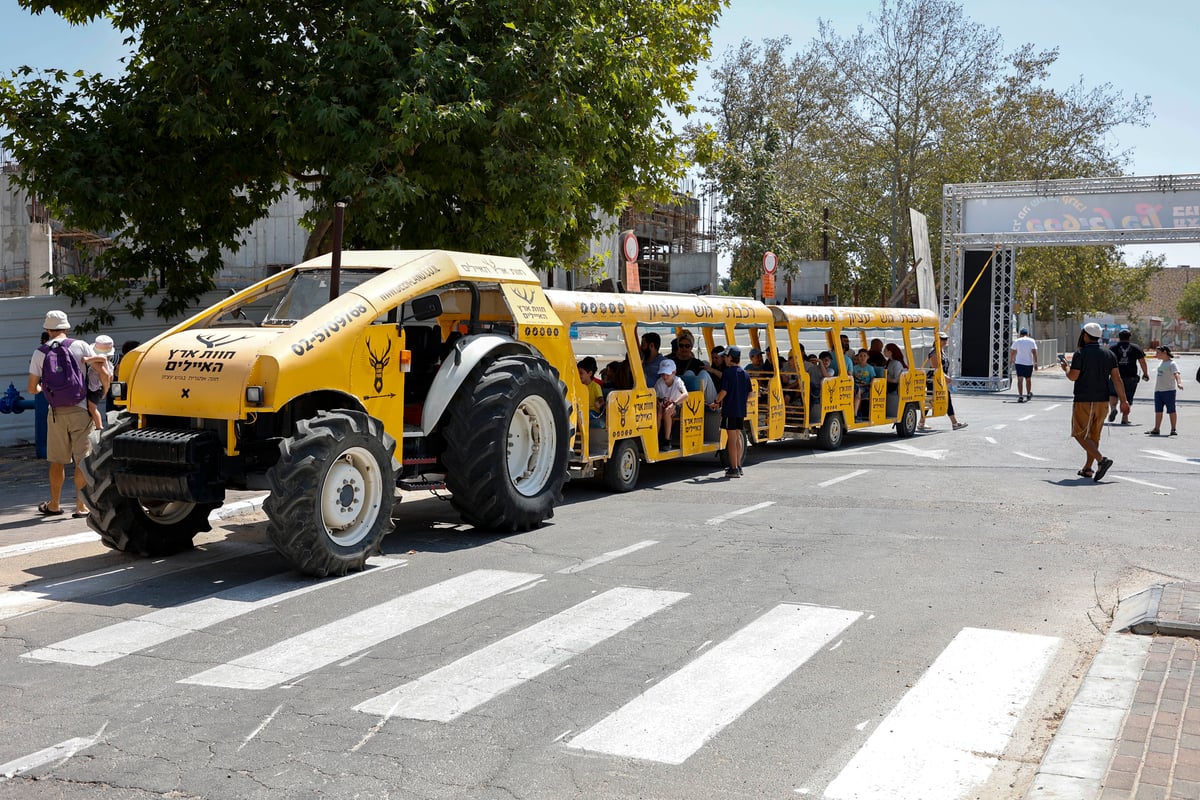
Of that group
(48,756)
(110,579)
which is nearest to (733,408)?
(110,579)

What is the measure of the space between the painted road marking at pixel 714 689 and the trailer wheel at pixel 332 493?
3.11m

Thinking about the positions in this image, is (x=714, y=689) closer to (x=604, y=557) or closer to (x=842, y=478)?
(x=604, y=557)

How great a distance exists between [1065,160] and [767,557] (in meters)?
46.6

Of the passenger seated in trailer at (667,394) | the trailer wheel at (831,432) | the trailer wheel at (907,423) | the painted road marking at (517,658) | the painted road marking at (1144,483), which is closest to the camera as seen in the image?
the painted road marking at (517,658)

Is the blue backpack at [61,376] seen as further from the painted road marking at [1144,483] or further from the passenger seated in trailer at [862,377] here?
the passenger seated in trailer at [862,377]

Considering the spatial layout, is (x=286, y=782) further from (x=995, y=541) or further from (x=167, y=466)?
(x=995, y=541)

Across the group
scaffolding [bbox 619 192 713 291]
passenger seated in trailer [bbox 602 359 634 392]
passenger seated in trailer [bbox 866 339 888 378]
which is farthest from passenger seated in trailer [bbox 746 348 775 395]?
scaffolding [bbox 619 192 713 291]

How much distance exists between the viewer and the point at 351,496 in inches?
345

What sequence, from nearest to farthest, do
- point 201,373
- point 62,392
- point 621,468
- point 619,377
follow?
point 201,373 < point 62,392 < point 621,468 < point 619,377

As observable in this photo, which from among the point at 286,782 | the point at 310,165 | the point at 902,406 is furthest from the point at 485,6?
the point at 286,782

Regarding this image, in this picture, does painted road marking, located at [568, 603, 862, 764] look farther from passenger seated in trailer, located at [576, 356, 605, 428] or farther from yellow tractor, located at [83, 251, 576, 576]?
passenger seated in trailer, located at [576, 356, 605, 428]

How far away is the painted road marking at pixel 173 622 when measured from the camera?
6.65 m

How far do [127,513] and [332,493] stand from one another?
174 centimetres

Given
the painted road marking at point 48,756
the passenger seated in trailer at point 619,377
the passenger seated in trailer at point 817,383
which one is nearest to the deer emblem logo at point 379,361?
the painted road marking at point 48,756
